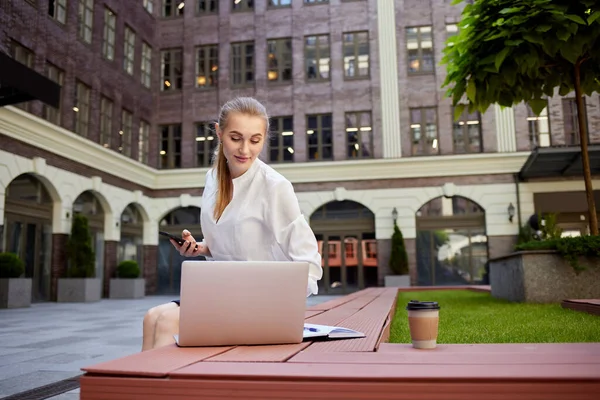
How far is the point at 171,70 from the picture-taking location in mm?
24438

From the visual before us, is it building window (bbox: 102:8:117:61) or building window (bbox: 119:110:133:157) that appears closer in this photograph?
building window (bbox: 102:8:117:61)

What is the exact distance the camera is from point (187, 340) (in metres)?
2.44

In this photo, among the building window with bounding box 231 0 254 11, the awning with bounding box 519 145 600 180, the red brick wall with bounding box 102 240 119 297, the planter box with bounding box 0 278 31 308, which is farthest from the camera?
the building window with bounding box 231 0 254 11

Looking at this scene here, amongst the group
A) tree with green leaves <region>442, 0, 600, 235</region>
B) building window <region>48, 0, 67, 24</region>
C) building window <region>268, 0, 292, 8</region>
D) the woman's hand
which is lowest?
the woman's hand

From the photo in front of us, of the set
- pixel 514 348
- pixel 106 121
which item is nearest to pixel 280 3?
pixel 106 121

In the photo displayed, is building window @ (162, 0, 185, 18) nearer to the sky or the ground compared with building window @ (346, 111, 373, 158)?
nearer to the sky

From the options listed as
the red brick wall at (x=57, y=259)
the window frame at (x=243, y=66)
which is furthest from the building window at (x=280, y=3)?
the red brick wall at (x=57, y=259)

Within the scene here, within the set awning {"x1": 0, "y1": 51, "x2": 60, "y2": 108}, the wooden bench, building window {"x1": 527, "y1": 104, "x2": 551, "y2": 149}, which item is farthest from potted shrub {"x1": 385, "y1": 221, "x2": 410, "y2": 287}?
the wooden bench

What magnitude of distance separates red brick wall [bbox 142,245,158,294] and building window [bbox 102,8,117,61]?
24.8ft

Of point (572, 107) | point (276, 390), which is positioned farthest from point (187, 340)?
point (572, 107)

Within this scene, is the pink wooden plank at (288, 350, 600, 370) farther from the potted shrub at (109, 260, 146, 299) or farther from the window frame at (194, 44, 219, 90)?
the window frame at (194, 44, 219, 90)

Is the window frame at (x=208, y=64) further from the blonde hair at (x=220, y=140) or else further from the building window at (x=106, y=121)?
the blonde hair at (x=220, y=140)

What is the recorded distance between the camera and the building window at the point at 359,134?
22516 mm

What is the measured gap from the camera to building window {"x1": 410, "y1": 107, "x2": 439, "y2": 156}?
22109 mm
